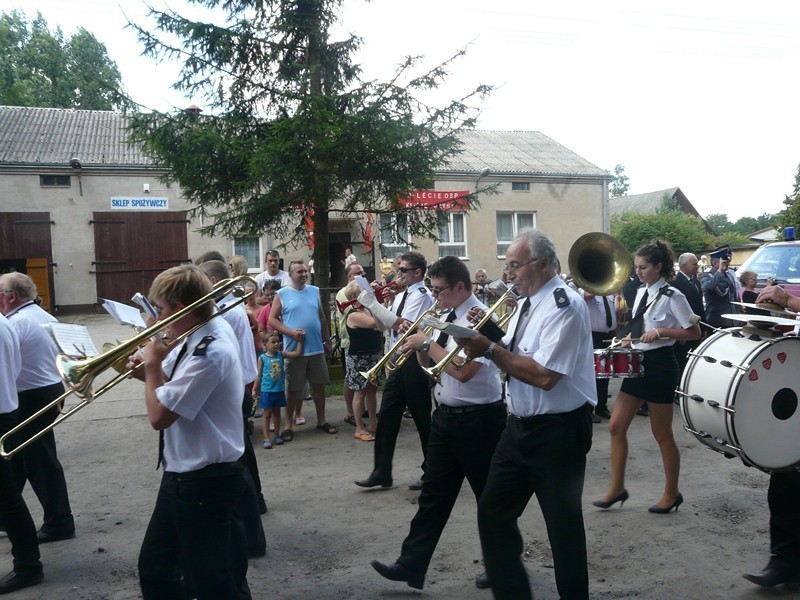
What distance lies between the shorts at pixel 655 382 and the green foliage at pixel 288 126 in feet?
19.2

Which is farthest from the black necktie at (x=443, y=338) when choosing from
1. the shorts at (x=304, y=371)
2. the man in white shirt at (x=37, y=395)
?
the shorts at (x=304, y=371)

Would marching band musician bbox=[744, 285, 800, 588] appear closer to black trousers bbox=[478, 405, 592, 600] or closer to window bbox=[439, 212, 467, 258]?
black trousers bbox=[478, 405, 592, 600]

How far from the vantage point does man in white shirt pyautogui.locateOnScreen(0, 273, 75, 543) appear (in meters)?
4.94

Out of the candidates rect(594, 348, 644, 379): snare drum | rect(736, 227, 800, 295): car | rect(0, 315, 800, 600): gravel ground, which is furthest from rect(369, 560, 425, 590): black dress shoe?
rect(736, 227, 800, 295): car

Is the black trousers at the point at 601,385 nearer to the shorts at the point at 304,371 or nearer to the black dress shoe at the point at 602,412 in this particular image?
the black dress shoe at the point at 602,412

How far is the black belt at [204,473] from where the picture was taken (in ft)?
9.83

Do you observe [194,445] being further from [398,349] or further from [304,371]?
[304,371]

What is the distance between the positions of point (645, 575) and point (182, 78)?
9458 mm

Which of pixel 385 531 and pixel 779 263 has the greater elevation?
pixel 779 263

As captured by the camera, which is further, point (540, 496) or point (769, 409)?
point (769, 409)

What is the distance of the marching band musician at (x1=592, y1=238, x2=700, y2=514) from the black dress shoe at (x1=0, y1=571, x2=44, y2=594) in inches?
153

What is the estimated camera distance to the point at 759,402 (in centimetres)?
382

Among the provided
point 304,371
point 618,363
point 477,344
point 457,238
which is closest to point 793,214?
point 457,238

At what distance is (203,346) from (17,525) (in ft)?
7.34
